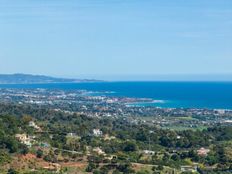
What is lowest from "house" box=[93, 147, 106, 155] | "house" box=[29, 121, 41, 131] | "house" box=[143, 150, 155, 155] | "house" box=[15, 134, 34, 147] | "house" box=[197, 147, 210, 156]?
"house" box=[197, 147, 210, 156]

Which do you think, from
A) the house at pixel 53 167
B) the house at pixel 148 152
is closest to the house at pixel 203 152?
the house at pixel 148 152

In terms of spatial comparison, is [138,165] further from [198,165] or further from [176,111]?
[176,111]

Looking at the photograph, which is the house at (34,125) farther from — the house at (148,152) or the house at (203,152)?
the house at (203,152)

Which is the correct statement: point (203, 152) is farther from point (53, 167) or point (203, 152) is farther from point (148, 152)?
point (53, 167)

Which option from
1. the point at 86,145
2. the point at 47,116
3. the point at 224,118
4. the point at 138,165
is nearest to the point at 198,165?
the point at 138,165

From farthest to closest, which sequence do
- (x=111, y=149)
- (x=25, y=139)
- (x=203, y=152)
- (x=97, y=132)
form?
(x=97, y=132) < (x=203, y=152) < (x=111, y=149) < (x=25, y=139)

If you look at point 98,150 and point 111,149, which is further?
point 111,149

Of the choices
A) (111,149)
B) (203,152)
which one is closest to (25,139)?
(111,149)

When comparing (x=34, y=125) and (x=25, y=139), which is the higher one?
(x=34, y=125)

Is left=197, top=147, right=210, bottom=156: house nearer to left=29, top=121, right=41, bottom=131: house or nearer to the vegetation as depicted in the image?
the vegetation

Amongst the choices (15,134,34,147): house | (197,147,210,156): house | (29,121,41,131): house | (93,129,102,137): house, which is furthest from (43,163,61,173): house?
(93,129,102,137): house

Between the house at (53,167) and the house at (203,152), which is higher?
the house at (53,167)

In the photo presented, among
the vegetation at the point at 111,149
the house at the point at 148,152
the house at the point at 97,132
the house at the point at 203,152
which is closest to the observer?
the vegetation at the point at 111,149
